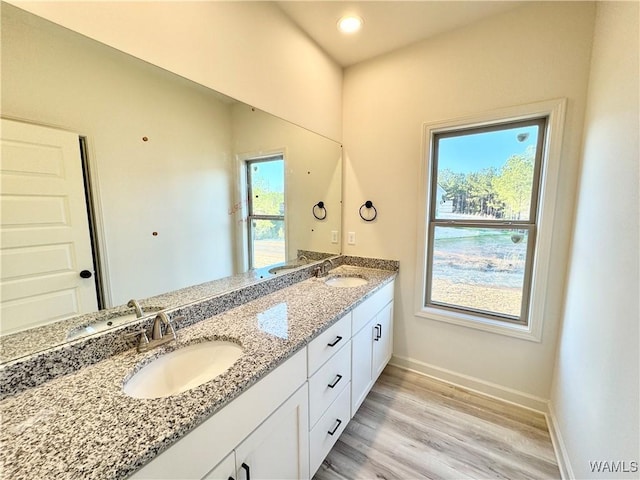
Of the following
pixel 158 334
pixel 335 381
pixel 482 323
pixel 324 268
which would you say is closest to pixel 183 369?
pixel 158 334

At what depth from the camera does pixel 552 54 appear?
1568 mm

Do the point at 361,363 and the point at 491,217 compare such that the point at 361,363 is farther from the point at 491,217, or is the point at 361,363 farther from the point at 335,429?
the point at 491,217

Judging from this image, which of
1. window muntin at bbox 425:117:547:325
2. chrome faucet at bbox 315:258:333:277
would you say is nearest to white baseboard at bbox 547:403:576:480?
window muntin at bbox 425:117:547:325

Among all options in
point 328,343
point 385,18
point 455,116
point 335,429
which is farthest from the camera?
point 455,116

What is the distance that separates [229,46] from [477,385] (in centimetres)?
279

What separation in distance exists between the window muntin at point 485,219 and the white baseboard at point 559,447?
60 centimetres

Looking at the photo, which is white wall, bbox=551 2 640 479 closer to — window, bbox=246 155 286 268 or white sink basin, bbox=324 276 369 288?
white sink basin, bbox=324 276 369 288

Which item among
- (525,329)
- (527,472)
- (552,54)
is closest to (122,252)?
(527,472)

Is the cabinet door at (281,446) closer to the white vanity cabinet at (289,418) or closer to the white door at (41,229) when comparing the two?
the white vanity cabinet at (289,418)

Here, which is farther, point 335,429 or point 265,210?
point 265,210

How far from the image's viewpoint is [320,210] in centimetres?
230

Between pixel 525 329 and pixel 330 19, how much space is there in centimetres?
248

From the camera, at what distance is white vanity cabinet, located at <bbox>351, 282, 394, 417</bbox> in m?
1.63

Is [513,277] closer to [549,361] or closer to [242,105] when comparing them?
[549,361]
